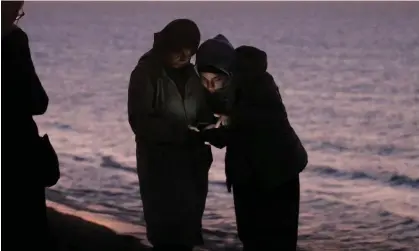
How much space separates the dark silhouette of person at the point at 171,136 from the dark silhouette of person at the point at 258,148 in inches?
4.1

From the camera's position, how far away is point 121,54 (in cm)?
5678

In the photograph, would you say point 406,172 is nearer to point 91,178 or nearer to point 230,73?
point 91,178

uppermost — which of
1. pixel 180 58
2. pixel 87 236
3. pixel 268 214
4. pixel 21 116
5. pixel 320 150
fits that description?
pixel 180 58

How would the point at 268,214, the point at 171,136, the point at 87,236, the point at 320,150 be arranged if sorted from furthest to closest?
the point at 320,150 < the point at 87,236 < the point at 268,214 < the point at 171,136

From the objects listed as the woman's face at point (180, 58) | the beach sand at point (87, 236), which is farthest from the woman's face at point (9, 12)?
the beach sand at point (87, 236)

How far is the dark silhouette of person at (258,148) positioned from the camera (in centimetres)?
430

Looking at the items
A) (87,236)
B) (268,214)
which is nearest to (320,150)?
(87,236)

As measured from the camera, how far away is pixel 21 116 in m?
3.94

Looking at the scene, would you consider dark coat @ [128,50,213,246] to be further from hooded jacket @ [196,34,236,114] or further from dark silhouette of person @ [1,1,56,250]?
dark silhouette of person @ [1,1,56,250]

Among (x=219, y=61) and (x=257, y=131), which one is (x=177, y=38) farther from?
(x=257, y=131)

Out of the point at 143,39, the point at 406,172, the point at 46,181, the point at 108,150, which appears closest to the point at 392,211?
the point at 406,172

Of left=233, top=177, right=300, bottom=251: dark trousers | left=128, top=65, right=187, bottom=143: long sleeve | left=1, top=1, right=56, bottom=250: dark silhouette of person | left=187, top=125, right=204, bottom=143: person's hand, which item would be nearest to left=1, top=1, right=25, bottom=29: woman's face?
left=1, top=1, right=56, bottom=250: dark silhouette of person

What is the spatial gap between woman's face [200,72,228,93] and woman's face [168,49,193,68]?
0.11 metres

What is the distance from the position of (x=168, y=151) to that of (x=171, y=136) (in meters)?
0.10
